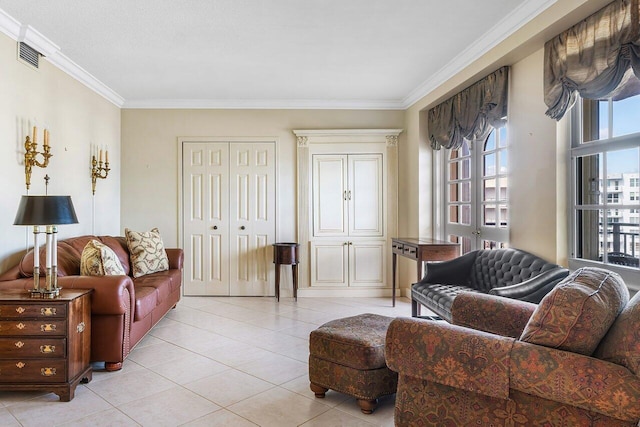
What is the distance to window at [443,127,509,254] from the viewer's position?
12.4ft

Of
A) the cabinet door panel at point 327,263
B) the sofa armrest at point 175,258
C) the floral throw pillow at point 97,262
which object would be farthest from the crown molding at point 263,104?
the floral throw pillow at point 97,262

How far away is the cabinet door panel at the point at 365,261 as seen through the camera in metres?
5.57

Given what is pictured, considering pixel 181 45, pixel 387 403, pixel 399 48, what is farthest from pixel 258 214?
pixel 387 403

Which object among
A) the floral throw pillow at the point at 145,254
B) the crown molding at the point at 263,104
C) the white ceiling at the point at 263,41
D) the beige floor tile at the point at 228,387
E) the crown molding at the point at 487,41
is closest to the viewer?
the beige floor tile at the point at 228,387

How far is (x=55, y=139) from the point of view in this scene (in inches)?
152

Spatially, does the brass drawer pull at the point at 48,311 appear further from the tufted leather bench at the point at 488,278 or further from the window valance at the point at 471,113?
the window valance at the point at 471,113

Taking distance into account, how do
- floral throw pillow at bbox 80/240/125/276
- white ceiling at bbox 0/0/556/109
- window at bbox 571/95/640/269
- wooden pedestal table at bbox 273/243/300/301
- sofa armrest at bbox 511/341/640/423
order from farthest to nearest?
wooden pedestal table at bbox 273/243/300/301 → floral throw pillow at bbox 80/240/125/276 → white ceiling at bbox 0/0/556/109 → window at bbox 571/95/640/269 → sofa armrest at bbox 511/341/640/423

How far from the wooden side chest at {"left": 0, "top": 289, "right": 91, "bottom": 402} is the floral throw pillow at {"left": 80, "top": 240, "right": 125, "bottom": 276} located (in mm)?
708

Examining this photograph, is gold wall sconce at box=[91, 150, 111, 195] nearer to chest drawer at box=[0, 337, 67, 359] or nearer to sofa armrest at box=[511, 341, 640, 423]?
chest drawer at box=[0, 337, 67, 359]

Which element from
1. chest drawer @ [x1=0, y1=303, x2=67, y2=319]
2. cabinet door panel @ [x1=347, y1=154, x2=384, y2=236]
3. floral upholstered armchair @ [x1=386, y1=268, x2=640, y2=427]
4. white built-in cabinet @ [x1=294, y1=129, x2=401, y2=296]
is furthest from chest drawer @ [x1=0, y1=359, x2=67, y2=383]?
cabinet door panel @ [x1=347, y1=154, x2=384, y2=236]

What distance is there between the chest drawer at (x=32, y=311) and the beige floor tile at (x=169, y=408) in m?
0.70

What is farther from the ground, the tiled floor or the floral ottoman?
the floral ottoman

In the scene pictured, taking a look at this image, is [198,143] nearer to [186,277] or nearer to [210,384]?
[186,277]

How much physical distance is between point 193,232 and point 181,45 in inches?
103
